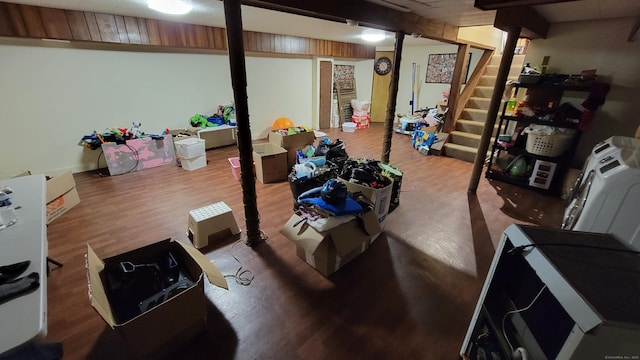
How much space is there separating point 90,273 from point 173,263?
1.64ft

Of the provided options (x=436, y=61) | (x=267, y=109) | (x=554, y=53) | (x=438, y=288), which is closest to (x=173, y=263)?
(x=438, y=288)

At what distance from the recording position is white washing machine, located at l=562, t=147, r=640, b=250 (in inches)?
63.1

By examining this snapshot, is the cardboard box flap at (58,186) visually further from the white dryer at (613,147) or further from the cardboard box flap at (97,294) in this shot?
the white dryer at (613,147)

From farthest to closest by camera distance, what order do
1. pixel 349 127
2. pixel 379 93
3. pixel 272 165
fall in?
pixel 379 93, pixel 349 127, pixel 272 165

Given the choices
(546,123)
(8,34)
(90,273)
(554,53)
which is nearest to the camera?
(90,273)

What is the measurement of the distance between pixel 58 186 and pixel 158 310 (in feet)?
8.00

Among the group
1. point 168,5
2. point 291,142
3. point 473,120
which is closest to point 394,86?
point 291,142

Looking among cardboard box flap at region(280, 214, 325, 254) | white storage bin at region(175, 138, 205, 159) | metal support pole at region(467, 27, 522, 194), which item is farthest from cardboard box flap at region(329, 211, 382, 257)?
white storage bin at region(175, 138, 205, 159)

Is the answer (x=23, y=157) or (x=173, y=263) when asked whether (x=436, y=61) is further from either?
(x=23, y=157)

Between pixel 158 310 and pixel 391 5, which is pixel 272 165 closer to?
pixel 391 5

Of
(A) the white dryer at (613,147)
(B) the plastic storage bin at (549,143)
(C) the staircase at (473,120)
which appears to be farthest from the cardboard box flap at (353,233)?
(C) the staircase at (473,120)

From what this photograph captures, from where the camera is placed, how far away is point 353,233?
1.98m

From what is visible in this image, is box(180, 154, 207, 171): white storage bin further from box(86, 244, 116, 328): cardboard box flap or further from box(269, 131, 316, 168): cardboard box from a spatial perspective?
box(86, 244, 116, 328): cardboard box flap

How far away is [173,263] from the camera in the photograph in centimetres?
170
